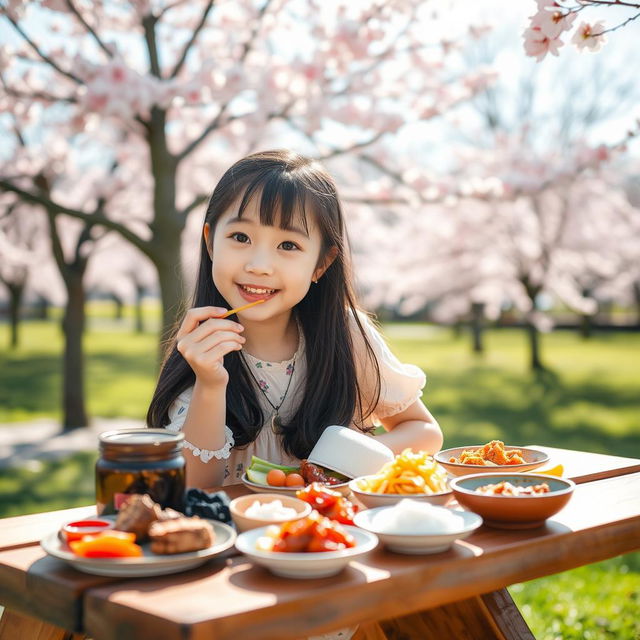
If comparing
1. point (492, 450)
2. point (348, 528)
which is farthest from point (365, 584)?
point (492, 450)

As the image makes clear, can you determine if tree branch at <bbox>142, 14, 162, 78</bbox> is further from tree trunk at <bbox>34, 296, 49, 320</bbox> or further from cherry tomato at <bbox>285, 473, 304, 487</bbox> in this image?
tree trunk at <bbox>34, 296, 49, 320</bbox>

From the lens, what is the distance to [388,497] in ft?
4.67

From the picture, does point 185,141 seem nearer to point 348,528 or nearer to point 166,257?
point 166,257

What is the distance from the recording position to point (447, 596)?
1222 millimetres

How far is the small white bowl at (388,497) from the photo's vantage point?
142 centimetres

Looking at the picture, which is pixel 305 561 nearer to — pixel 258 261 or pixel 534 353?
pixel 258 261

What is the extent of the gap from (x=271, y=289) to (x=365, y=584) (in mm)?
994

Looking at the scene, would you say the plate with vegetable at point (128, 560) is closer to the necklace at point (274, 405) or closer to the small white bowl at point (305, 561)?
the small white bowl at point (305, 561)

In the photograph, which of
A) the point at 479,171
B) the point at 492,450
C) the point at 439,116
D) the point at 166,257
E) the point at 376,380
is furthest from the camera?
the point at 479,171

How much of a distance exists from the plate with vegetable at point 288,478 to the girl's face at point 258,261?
18.0 inches

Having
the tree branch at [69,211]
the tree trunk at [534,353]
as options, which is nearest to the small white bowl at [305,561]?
the tree branch at [69,211]

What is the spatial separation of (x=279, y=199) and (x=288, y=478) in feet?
2.42

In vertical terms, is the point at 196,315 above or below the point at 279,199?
below

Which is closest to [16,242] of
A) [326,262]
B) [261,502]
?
[326,262]
